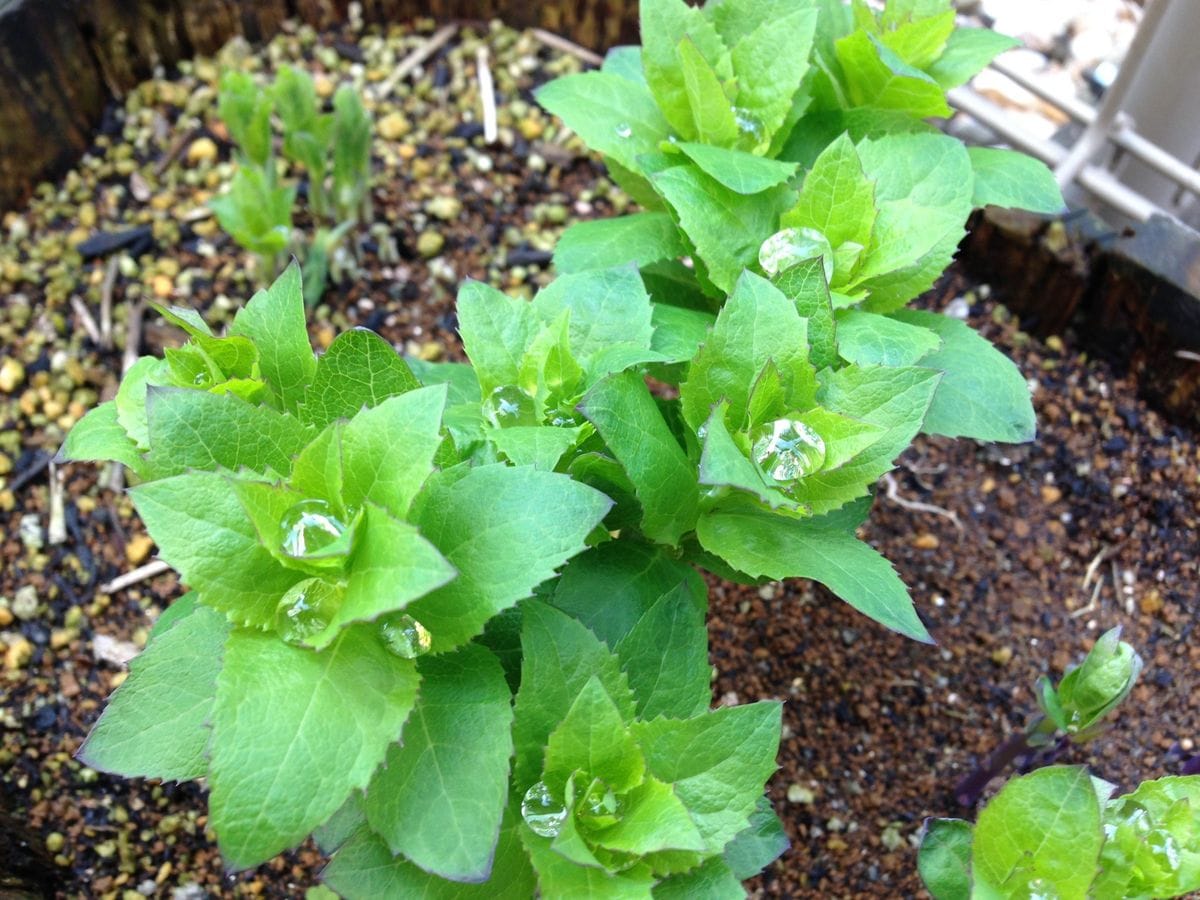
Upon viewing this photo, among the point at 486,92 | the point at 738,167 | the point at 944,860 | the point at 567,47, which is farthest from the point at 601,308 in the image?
the point at 567,47

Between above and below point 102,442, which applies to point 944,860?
below

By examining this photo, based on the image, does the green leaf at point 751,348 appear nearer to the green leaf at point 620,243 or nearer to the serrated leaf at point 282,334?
the green leaf at point 620,243

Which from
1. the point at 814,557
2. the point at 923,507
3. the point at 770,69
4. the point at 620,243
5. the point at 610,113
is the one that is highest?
the point at 770,69

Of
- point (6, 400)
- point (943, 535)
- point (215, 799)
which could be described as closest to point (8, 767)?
point (6, 400)

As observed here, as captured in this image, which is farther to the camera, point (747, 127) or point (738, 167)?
point (747, 127)

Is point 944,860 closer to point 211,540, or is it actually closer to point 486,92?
point 211,540

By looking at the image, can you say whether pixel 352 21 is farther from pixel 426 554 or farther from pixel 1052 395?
pixel 426 554

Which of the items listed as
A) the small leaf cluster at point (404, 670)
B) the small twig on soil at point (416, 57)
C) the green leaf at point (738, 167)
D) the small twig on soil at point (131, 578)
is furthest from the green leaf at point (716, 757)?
the small twig on soil at point (416, 57)
